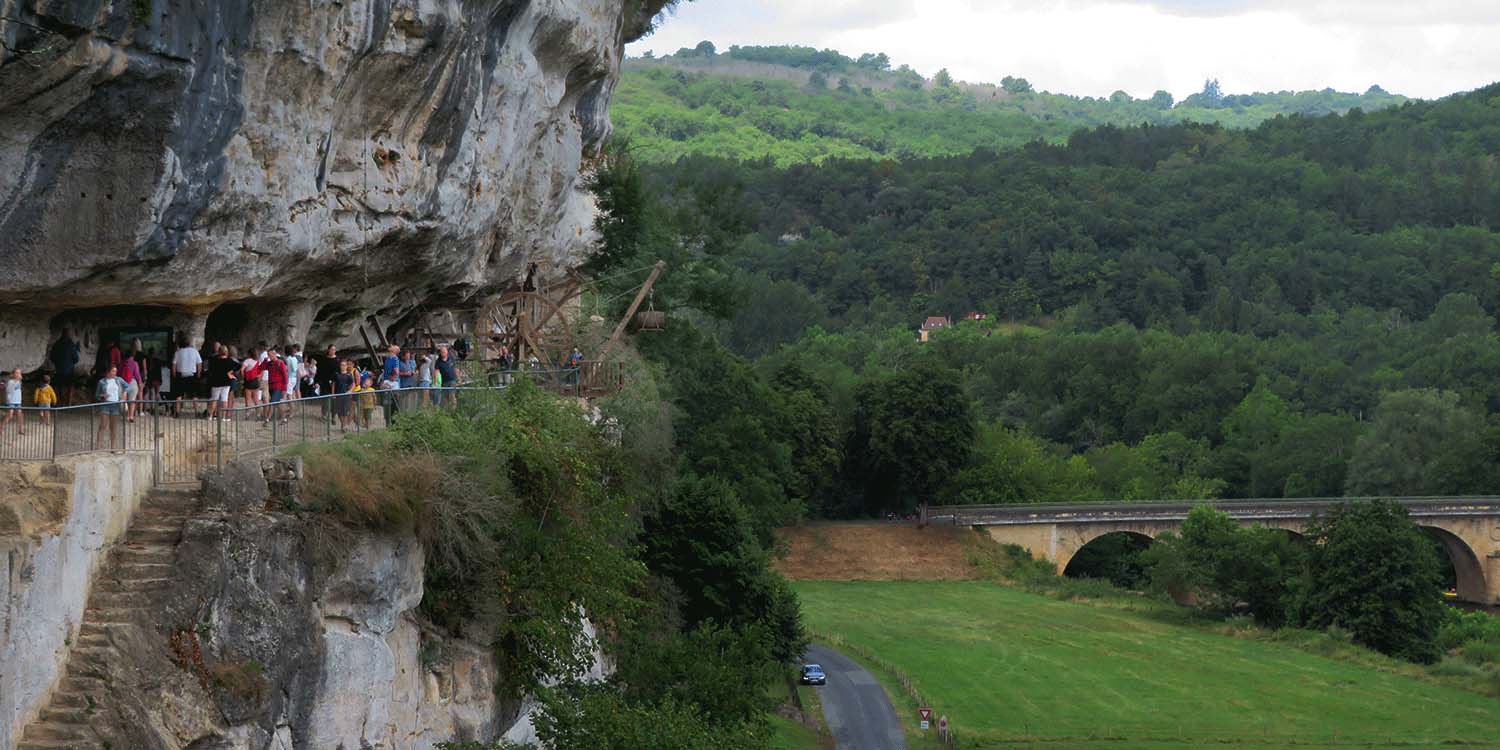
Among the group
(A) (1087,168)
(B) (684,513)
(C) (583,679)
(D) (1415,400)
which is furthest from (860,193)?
(C) (583,679)

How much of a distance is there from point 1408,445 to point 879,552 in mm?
31741

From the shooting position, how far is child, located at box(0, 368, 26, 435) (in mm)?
16391

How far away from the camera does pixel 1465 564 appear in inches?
3135

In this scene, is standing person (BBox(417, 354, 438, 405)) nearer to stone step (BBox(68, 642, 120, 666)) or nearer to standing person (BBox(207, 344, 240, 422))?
standing person (BBox(207, 344, 240, 422))

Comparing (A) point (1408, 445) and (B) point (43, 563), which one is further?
(A) point (1408, 445)

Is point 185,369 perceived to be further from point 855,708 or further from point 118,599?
point 855,708

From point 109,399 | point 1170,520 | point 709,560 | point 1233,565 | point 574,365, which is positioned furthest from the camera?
point 1170,520

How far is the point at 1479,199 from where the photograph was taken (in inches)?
6752

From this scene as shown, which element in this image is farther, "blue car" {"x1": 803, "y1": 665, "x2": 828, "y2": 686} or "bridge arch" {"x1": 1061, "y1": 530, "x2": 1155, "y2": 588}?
"bridge arch" {"x1": 1061, "y1": 530, "x2": 1155, "y2": 588}

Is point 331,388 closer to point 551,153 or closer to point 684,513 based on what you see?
point 551,153

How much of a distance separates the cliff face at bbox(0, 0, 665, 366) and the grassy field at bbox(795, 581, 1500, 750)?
23761 mm

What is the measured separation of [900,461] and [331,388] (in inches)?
2107

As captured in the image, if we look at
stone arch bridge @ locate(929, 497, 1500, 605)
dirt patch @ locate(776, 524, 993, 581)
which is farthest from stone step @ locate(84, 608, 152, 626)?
stone arch bridge @ locate(929, 497, 1500, 605)

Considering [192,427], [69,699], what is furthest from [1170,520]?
[69,699]
